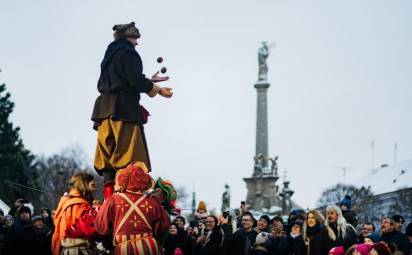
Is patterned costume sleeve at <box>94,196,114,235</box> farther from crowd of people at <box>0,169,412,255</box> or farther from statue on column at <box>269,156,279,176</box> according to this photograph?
statue on column at <box>269,156,279,176</box>

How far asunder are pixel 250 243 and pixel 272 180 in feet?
215

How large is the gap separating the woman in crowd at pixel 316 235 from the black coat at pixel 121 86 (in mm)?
3858

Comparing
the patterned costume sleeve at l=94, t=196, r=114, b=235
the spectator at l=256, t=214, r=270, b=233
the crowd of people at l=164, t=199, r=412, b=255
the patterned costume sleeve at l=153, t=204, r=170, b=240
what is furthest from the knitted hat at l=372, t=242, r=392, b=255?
the spectator at l=256, t=214, r=270, b=233

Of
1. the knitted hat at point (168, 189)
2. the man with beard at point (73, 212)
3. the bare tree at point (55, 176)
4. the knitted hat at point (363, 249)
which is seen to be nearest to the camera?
the man with beard at point (73, 212)

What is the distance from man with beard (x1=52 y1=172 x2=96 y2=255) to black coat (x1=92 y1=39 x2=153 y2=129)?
103 cm

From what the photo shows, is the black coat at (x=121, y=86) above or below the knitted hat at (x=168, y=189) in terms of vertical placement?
above

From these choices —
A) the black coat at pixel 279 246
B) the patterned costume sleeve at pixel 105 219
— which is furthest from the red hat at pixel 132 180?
the black coat at pixel 279 246

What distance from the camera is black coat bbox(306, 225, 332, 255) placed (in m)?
14.2

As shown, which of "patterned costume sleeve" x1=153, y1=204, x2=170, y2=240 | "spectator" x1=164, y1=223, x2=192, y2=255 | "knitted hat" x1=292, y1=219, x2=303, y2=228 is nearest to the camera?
"patterned costume sleeve" x1=153, y1=204, x2=170, y2=240

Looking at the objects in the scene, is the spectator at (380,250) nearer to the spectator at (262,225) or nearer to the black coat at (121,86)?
the black coat at (121,86)

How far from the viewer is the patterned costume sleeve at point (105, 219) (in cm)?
1077

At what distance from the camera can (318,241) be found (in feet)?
46.9

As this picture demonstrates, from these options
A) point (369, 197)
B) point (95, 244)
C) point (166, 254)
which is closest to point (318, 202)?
point (369, 197)

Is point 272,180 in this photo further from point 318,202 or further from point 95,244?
point 95,244
